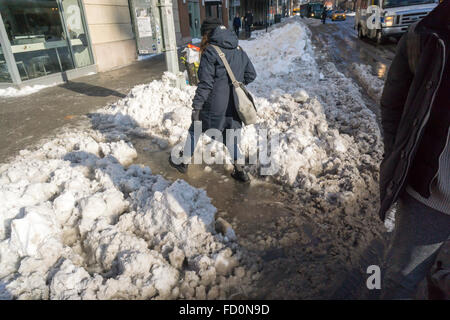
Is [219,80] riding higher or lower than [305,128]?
higher

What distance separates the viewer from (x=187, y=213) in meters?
2.95

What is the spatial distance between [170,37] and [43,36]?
17.2 ft

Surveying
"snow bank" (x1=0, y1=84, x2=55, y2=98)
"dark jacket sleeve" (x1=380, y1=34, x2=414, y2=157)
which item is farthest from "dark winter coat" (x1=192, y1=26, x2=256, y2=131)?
"snow bank" (x1=0, y1=84, x2=55, y2=98)

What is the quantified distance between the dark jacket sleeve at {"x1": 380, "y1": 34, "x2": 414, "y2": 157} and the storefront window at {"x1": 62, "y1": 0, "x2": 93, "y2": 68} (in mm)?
11460

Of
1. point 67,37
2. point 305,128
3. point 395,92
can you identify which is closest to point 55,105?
point 67,37

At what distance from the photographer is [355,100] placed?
6.08m

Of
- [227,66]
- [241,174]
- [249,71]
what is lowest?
[241,174]

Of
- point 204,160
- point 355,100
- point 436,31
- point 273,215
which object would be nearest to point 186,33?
point 355,100

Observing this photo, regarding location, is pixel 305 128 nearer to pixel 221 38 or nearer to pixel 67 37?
pixel 221 38

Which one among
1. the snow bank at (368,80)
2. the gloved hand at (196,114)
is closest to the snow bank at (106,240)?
the gloved hand at (196,114)

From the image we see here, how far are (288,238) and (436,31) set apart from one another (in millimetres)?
2054

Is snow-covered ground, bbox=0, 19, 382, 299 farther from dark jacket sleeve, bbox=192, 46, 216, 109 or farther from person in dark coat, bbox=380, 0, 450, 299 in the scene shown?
person in dark coat, bbox=380, 0, 450, 299

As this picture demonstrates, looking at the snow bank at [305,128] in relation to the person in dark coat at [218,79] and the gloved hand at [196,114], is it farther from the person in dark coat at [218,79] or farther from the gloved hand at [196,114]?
the gloved hand at [196,114]

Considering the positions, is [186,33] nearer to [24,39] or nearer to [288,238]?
[24,39]
